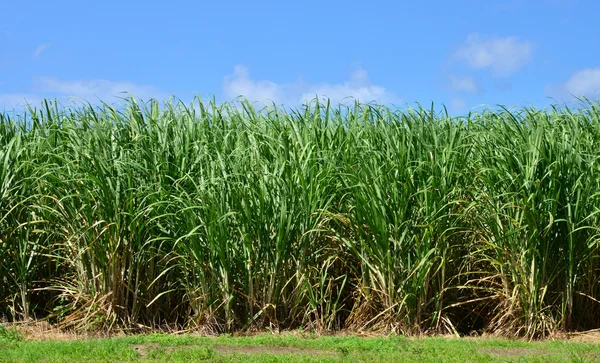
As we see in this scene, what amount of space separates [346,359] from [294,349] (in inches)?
18.8

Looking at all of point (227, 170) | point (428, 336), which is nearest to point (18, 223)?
point (227, 170)

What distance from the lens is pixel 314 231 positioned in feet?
19.4

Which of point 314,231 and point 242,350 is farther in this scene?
point 314,231

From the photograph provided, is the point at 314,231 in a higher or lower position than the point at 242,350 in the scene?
higher

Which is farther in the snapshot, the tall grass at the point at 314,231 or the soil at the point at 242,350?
the tall grass at the point at 314,231

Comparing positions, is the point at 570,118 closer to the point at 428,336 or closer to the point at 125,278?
the point at 428,336

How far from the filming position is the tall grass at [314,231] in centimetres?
575

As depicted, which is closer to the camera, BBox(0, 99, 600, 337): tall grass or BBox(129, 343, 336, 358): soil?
BBox(129, 343, 336, 358): soil

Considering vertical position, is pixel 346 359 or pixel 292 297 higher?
pixel 292 297

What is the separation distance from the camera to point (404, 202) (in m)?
5.73

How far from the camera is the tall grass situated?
5754 millimetres

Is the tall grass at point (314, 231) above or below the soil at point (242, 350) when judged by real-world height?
above

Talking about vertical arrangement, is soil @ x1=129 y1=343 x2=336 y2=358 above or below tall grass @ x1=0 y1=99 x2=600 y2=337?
below

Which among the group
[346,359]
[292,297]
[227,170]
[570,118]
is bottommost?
[346,359]
